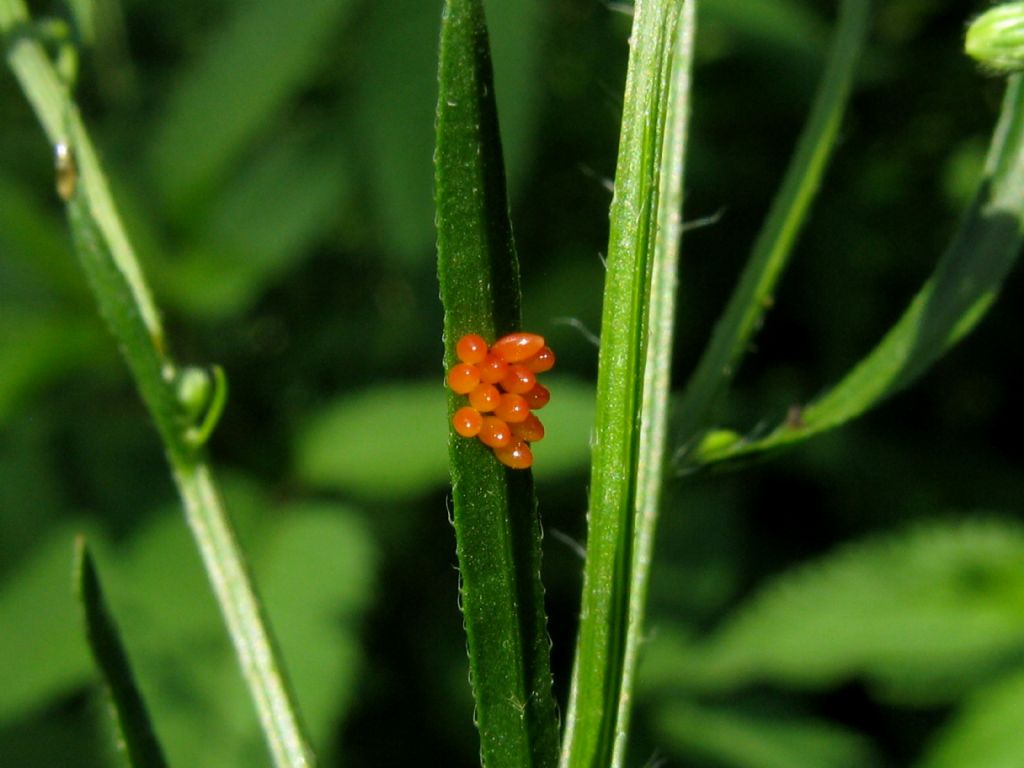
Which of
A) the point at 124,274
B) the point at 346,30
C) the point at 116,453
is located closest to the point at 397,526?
the point at 116,453

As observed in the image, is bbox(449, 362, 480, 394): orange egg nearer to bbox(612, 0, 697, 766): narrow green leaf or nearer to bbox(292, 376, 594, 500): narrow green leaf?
bbox(612, 0, 697, 766): narrow green leaf

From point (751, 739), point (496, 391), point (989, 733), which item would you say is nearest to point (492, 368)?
point (496, 391)

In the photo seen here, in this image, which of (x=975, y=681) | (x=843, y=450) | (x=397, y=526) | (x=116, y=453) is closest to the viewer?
(x=975, y=681)

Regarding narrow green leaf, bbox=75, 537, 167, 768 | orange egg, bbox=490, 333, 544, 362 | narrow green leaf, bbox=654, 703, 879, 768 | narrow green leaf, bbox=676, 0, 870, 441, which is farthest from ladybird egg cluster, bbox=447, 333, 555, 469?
narrow green leaf, bbox=654, 703, 879, 768

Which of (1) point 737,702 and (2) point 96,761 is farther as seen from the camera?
(1) point 737,702

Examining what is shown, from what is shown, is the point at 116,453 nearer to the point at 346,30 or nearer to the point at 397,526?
the point at 397,526
